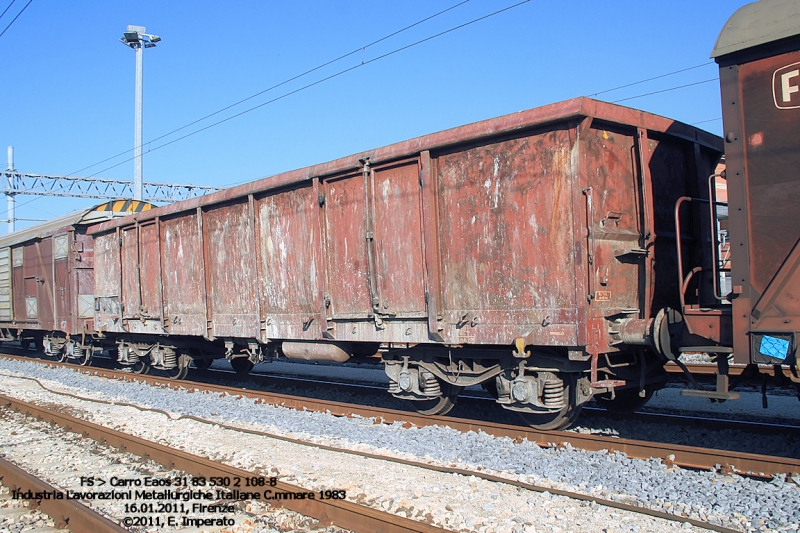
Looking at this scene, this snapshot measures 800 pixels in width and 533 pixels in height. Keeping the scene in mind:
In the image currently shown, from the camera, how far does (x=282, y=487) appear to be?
5.28m

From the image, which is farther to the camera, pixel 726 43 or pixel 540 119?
pixel 540 119

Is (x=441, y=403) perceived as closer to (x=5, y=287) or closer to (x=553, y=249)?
(x=553, y=249)

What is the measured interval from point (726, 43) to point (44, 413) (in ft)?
33.0

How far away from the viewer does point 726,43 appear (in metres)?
5.09

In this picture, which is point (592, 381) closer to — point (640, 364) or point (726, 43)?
point (640, 364)

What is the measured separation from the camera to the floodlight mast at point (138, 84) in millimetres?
27516

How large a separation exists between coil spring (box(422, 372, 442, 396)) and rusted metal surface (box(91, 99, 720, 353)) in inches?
23.6

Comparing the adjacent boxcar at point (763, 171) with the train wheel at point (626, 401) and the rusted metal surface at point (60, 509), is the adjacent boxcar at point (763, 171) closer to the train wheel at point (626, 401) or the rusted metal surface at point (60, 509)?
the train wheel at point (626, 401)

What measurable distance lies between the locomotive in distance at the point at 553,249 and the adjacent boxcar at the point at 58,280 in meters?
7.89

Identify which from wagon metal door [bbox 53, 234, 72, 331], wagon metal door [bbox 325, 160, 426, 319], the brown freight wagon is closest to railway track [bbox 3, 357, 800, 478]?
the brown freight wagon

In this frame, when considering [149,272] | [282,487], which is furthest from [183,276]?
[282,487]

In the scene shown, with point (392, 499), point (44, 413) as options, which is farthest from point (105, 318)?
point (392, 499)

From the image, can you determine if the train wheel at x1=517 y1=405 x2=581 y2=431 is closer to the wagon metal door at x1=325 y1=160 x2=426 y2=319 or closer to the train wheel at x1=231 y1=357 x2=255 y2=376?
the wagon metal door at x1=325 y1=160 x2=426 y2=319

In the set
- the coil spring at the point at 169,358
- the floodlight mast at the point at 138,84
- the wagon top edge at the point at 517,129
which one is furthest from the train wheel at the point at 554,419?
the floodlight mast at the point at 138,84
